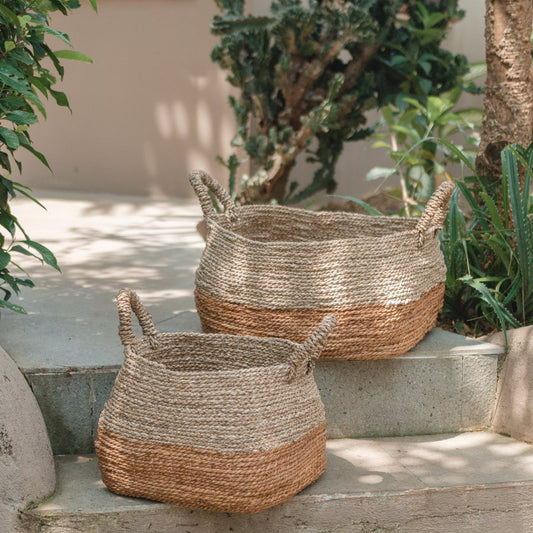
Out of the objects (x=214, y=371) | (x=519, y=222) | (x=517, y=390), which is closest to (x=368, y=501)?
(x=214, y=371)

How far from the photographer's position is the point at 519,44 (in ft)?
10.5

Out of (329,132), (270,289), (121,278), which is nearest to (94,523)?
(270,289)

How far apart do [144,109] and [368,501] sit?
458cm

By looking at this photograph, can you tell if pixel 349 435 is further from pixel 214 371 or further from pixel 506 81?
pixel 506 81

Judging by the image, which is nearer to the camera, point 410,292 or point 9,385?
point 9,385

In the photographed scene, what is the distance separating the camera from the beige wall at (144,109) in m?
6.11

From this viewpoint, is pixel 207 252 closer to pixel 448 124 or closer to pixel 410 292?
pixel 410 292

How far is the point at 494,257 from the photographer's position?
10.7 feet

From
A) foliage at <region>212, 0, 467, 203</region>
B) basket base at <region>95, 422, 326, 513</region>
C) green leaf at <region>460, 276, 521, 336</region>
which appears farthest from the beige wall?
basket base at <region>95, 422, 326, 513</region>

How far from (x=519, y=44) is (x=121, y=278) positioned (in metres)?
1.84

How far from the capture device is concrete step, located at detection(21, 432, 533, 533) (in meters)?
2.20

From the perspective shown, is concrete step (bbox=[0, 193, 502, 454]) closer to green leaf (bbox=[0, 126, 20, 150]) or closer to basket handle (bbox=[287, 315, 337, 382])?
basket handle (bbox=[287, 315, 337, 382])

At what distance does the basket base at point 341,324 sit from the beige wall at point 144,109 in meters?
3.51

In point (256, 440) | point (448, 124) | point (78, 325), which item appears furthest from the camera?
point (448, 124)
